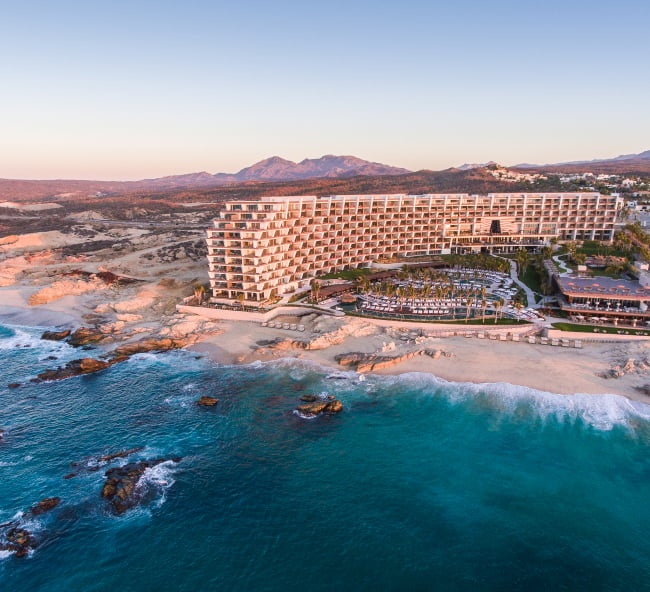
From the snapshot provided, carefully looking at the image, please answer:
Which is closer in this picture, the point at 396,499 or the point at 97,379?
the point at 396,499

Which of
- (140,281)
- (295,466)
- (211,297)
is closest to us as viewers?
(295,466)

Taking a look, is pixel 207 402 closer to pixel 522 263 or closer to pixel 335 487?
pixel 335 487

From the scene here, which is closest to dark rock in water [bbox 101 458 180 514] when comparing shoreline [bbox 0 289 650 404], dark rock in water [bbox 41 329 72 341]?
shoreline [bbox 0 289 650 404]

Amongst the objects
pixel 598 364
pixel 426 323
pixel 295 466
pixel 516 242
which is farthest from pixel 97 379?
pixel 516 242

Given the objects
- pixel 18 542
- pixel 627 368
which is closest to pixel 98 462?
pixel 18 542

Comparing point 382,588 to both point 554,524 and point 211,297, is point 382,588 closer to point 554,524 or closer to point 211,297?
point 554,524

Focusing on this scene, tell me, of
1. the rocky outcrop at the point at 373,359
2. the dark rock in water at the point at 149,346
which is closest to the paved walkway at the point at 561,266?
the rocky outcrop at the point at 373,359
